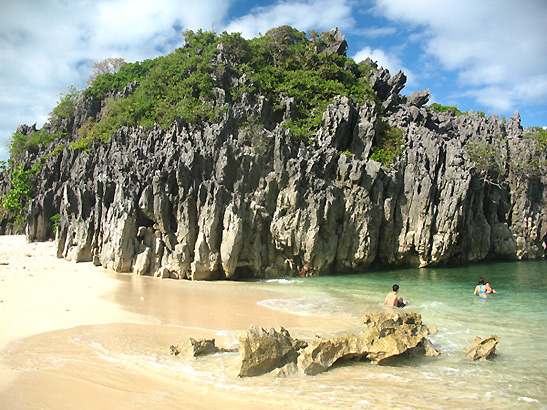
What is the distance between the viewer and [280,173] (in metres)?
22.3

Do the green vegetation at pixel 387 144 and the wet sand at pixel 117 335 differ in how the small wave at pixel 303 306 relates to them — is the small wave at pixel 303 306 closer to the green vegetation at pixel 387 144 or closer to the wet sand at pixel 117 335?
the wet sand at pixel 117 335

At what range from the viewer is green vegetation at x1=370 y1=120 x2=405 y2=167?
90.2ft

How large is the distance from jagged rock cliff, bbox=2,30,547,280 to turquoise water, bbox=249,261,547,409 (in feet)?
7.77

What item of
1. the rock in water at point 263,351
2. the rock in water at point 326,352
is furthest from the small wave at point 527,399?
the rock in water at point 263,351

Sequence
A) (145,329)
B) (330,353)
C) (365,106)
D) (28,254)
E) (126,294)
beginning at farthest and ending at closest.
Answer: (365,106) → (28,254) → (126,294) → (145,329) → (330,353)

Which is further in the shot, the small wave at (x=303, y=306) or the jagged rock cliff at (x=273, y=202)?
the jagged rock cliff at (x=273, y=202)

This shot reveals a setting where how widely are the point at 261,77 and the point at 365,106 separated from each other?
925cm

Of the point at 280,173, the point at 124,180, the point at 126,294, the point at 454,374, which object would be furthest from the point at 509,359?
the point at 124,180

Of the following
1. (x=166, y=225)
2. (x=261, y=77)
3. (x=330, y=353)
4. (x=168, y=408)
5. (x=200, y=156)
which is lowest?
(x=168, y=408)

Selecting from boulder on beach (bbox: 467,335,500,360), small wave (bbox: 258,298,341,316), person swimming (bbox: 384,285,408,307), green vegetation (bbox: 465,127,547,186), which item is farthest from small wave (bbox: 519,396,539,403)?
green vegetation (bbox: 465,127,547,186)

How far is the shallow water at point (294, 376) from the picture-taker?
6.09 m

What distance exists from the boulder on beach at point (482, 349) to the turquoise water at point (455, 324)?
0.17 meters

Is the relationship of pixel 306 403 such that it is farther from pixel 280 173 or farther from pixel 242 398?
pixel 280 173

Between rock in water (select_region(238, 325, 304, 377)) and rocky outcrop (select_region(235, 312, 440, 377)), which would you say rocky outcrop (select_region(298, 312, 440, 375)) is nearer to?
rocky outcrop (select_region(235, 312, 440, 377))
